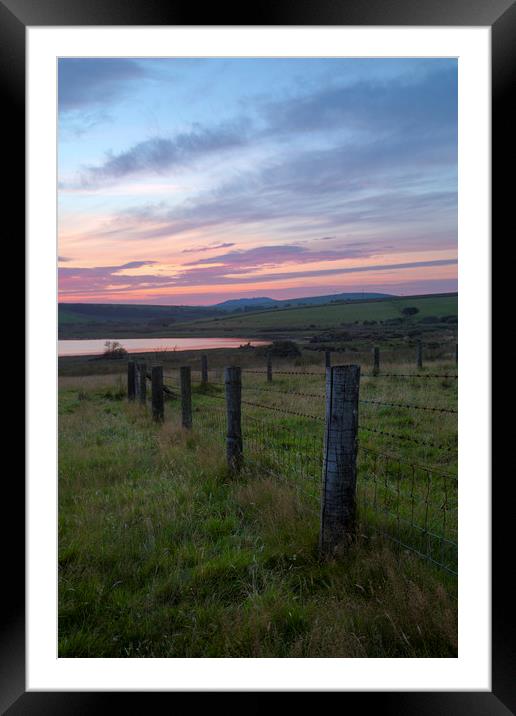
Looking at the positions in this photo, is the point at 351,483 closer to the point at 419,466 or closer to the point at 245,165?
the point at 419,466

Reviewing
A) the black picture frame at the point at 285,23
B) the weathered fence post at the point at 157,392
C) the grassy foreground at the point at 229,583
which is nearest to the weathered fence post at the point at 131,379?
the weathered fence post at the point at 157,392

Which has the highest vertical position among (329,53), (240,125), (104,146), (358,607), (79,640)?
(240,125)

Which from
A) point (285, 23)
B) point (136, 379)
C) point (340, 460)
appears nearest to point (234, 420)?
point (340, 460)

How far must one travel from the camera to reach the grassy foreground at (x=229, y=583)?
2.42m

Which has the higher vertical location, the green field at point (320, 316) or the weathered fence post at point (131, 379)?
the green field at point (320, 316)

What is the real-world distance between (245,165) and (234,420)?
3232 millimetres

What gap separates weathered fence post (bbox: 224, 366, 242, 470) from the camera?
193 inches

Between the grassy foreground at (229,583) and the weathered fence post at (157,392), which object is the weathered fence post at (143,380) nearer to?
the weathered fence post at (157,392)

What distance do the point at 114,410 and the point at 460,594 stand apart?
9.97m

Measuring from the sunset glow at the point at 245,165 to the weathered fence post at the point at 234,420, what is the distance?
3.58 ft

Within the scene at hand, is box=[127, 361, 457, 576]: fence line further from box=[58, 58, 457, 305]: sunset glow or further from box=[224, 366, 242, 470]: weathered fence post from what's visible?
box=[58, 58, 457, 305]: sunset glow

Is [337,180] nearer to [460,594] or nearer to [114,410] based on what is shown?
[460,594]

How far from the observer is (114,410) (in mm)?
11359

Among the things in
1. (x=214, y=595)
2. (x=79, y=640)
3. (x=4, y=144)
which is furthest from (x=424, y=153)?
(x=79, y=640)
